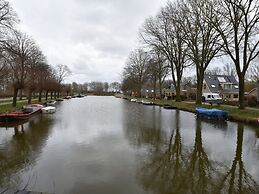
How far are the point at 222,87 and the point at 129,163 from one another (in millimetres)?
50148

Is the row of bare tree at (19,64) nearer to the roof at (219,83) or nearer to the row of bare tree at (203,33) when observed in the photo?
the row of bare tree at (203,33)

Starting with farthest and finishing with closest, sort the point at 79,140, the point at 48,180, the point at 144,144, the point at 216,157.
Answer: the point at 79,140
the point at 144,144
the point at 216,157
the point at 48,180

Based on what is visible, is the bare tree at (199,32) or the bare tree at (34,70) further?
the bare tree at (34,70)

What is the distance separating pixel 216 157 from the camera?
33.6 ft

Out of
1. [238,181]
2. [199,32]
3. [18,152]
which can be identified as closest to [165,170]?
[238,181]

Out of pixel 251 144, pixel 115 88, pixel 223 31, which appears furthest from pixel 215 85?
pixel 115 88

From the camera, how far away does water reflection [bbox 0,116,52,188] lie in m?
7.62

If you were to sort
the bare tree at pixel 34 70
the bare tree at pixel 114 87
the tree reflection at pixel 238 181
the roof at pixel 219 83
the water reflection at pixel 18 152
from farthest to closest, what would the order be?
the bare tree at pixel 114 87 → the roof at pixel 219 83 → the bare tree at pixel 34 70 → the water reflection at pixel 18 152 → the tree reflection at pixel 238 181

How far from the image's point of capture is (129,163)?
30.1 feet

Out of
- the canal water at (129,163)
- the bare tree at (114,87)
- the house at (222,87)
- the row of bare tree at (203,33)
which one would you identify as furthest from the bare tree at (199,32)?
the bare tree at (114,87)

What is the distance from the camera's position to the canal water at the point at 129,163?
706cm

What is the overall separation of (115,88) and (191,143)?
134 meters

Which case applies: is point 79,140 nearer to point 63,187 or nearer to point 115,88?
point 63,187

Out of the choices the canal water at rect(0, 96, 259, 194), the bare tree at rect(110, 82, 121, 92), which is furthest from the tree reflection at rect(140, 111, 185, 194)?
the bare tree at rect(110, 82, 121, 92)
